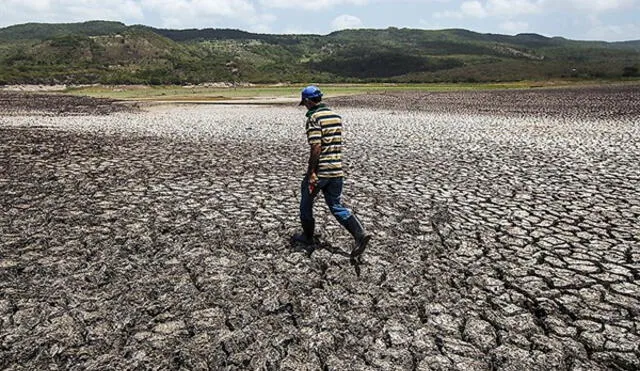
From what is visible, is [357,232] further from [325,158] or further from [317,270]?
[325,158]

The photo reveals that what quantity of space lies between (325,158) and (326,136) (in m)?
0.33

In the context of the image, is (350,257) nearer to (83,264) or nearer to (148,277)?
(148,277)

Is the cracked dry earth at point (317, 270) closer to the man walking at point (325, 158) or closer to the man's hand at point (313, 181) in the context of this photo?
the man walking at point (325, 158)

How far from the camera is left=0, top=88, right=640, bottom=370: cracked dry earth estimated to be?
4.82 m

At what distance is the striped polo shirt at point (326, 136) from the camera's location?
639cm

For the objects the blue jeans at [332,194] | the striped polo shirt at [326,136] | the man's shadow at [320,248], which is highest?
the striped polo shirt at [326,136]

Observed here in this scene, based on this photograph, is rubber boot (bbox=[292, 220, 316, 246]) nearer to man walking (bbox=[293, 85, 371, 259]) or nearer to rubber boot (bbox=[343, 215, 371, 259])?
man walking (bbox=[293, 85, 371, 259])

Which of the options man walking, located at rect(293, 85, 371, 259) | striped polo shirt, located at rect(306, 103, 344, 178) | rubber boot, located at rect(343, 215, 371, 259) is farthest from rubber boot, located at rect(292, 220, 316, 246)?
striped polo shirt, located at rect(306, 103, 344, 178)

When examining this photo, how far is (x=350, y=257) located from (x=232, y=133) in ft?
54.9

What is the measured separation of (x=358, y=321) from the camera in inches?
211

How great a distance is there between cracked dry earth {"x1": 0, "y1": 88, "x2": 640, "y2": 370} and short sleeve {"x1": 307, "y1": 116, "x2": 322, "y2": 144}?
1958 millimetres

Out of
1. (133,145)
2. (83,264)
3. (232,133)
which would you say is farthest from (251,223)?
(232,133)

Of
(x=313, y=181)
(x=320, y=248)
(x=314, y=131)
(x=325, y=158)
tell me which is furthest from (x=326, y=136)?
(x=320, y=248)

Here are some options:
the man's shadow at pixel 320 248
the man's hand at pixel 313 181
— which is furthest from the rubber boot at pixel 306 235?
the man's hand at pixel 313 181
